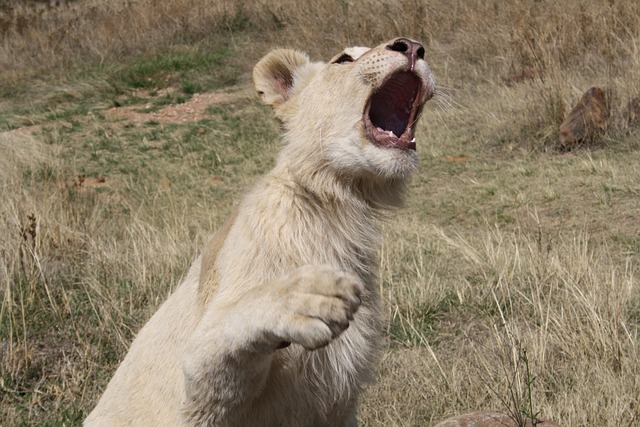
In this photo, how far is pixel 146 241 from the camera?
7145 mm

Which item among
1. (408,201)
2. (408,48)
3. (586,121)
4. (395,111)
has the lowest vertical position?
(586,121)

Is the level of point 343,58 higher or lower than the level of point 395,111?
higher

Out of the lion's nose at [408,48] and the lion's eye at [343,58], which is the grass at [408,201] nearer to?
the lion's nose at [408,48]

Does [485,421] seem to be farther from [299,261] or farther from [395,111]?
[395,111]

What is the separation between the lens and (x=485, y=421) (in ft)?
12.0

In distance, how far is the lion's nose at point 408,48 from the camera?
366 centimetres

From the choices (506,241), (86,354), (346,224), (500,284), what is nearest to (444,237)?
(506,241)

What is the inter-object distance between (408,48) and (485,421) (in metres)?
1.54

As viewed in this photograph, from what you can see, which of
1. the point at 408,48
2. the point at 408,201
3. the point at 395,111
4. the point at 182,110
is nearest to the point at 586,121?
the point at 408,201

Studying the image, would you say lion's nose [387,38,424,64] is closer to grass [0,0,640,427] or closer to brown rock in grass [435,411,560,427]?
grass [0,0,640,427]

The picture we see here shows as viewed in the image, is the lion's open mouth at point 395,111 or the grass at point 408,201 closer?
the lion's open mouth at point 395,111

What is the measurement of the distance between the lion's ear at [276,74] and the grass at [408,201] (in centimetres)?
72

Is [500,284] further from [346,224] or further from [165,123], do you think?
[165,123]

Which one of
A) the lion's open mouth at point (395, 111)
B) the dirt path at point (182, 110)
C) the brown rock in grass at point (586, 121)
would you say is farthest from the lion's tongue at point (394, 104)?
the dirt path at point (182, 110)
